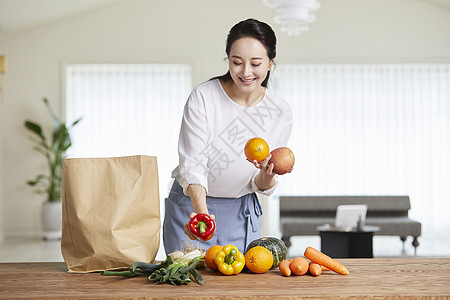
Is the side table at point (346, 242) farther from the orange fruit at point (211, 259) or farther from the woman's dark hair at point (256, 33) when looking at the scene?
the orange fruit at point (211, 259)

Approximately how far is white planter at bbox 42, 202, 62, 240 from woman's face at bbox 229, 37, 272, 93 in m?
6.48

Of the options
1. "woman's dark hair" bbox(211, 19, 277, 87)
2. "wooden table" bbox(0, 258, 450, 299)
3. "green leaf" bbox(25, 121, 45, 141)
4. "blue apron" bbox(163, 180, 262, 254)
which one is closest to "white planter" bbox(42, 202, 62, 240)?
"green leaf" bbox(25, 121, 45, 141)

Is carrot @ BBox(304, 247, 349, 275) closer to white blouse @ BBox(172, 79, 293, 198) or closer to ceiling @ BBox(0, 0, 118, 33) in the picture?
white blouse @ BBox(172, 79, 293, 198)

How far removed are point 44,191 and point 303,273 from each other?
24.1 ft

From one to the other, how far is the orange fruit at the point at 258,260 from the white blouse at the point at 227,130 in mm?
406

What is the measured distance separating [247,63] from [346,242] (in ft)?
13.7

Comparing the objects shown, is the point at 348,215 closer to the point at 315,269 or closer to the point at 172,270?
the point at 315,269

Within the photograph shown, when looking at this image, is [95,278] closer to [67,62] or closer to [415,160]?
[67,62]

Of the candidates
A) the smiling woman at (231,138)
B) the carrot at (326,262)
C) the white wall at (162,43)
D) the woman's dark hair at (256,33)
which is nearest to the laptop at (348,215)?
the white wall at (162,43)

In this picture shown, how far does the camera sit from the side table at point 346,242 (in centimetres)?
567

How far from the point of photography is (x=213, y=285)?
5.07ft

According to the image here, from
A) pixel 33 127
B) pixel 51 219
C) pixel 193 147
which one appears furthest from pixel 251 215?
pixel 33 127

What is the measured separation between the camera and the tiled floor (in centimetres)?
655

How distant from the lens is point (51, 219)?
7914mm
